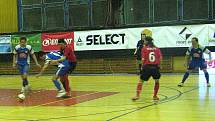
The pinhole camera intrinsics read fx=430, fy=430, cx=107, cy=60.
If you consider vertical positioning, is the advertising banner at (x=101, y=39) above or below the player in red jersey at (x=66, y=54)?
above

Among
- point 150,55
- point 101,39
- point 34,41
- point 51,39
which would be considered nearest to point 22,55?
point 150,55

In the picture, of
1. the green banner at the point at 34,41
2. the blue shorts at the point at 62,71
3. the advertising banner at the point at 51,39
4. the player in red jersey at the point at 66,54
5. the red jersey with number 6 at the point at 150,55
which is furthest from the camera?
the green banner at the point at 34,41

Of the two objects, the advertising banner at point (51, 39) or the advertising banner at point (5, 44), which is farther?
the advertising banner at point (5, 44)

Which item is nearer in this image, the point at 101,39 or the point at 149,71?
the point at 149,71

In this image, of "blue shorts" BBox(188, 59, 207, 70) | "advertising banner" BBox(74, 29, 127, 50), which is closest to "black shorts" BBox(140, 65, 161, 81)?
"blue shorts" BBox(188, 59, 207, 70)

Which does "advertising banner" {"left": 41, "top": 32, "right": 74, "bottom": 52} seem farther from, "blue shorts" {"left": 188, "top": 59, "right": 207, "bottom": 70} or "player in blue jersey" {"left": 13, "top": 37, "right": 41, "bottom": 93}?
"blue shorts" {"left": 188, "top": 59, "right": 207, "bottom": 70}

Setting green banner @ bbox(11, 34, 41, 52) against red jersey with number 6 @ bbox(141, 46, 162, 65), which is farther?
green banner @ bbox(11, 34, 41, 52)

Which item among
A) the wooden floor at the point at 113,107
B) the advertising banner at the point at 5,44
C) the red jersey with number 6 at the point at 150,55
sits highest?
the advertising banner at the point at 5,44

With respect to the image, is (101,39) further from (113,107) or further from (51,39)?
(113,107)

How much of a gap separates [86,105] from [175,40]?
1398 centimetres

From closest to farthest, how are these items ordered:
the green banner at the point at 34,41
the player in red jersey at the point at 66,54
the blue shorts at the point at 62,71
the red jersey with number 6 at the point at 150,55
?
the red jersey with number 6 at the point at 150,55 < the blue shorts at the point at 62,71 < the player in red jersey at the point at 66,54 < the green banner at the point at 34,41

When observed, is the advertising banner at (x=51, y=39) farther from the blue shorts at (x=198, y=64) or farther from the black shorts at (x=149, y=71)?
the black shorts at (x=149, y=71)

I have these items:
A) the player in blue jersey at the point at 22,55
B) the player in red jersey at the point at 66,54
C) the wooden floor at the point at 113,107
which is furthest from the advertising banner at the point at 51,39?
the player in red jersey at the point at 66,54

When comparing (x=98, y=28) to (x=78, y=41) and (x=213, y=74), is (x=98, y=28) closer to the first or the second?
(x=78, y=41)
